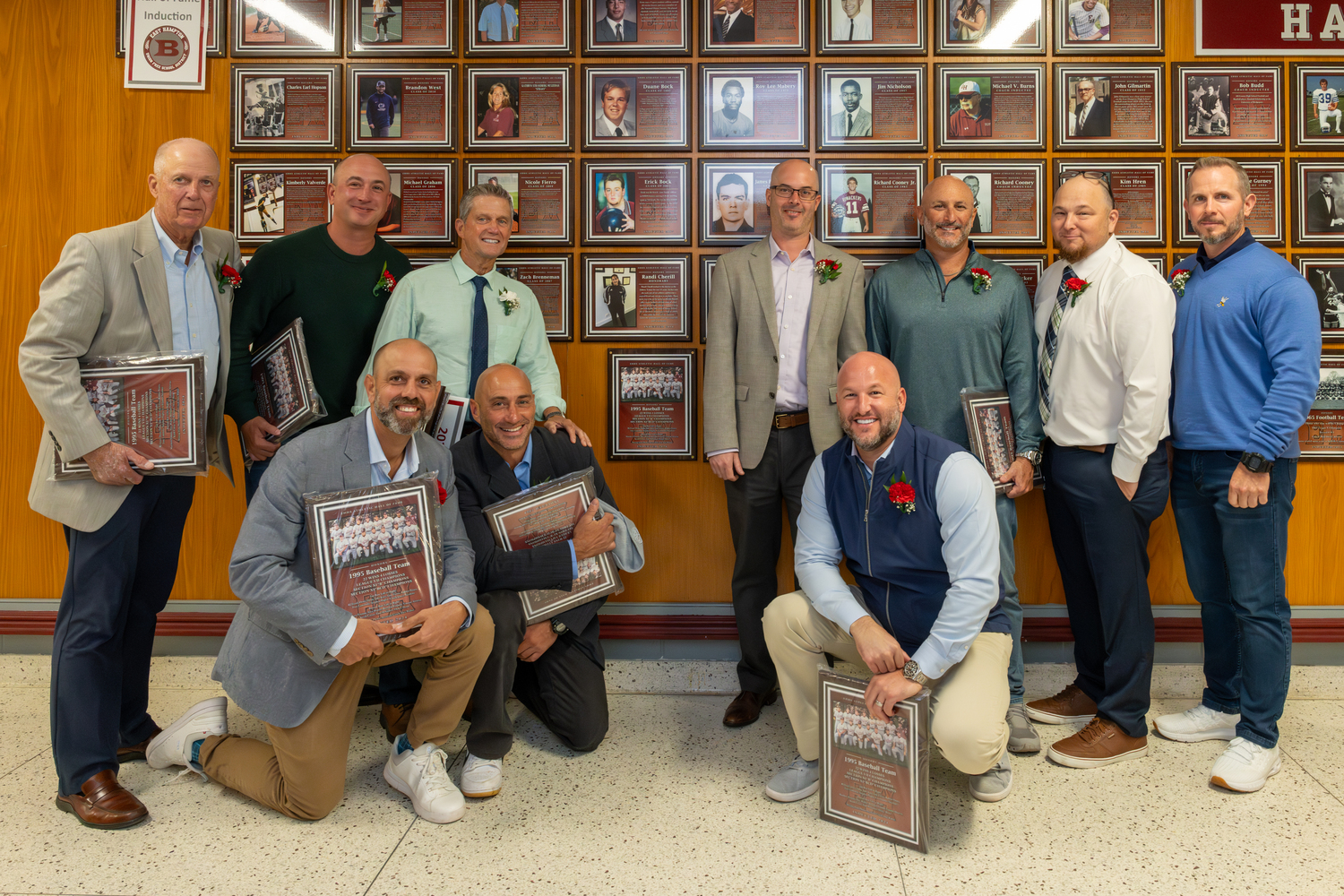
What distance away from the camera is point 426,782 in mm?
2779

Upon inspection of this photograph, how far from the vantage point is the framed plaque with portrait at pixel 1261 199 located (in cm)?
396

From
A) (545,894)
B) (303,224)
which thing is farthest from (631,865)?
(303,224)

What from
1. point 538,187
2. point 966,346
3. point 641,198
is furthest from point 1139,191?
point 538,187

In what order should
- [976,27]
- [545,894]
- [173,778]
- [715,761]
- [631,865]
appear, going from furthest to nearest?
[976,27], [715,761], [173,778], [631,865], [545,894]

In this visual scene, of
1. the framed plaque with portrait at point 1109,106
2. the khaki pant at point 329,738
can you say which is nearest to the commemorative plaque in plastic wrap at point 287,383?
the khaki pant at point 329,738

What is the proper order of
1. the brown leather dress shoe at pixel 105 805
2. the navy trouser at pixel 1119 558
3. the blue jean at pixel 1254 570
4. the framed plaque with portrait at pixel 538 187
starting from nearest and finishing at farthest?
the brown leather dress shoe at pixel 105 805 < the blue jean at pixel 1254 570 < the navy trouser at pixel 1119 558 < the framed plaque with portrait at pixel 538 187

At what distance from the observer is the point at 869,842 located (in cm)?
259

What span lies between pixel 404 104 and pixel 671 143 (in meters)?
1.31

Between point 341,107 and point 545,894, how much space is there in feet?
11.8

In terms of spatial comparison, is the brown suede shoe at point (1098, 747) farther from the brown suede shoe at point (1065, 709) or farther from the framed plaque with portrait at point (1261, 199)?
the framed plaque with portrait at point (1261, 199)

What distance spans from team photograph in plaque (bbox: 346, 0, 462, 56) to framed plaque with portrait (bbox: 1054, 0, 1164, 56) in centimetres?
292

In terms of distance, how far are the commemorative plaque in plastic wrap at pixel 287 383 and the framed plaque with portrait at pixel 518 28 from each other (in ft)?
5.60

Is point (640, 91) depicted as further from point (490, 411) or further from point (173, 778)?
point (173, 778)

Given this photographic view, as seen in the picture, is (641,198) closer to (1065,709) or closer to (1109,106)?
(1109,106)
